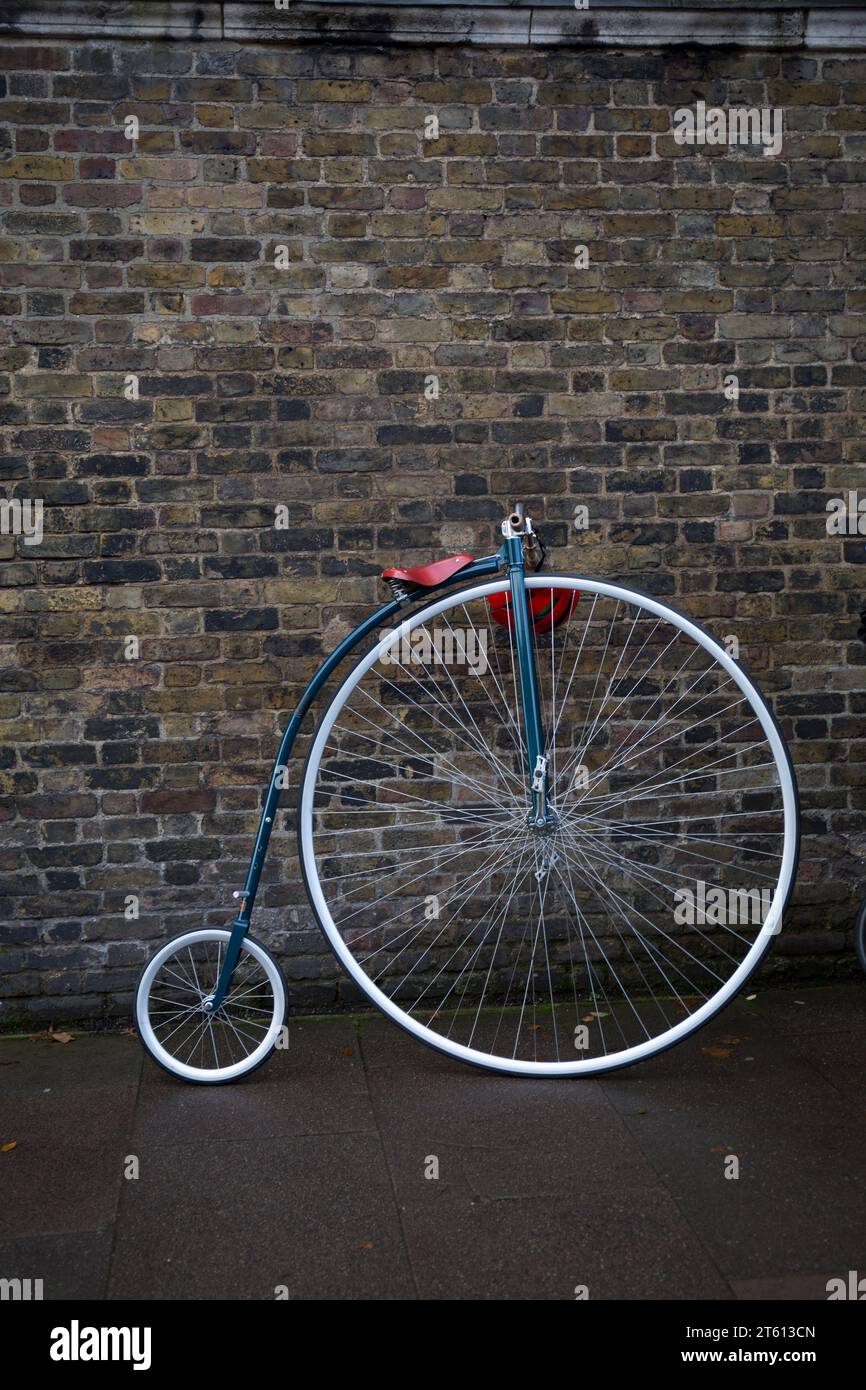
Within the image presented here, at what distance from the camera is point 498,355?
3953 millimetres

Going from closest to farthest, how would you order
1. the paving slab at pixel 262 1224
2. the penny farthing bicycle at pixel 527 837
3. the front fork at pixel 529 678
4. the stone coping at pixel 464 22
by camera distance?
the paving slab at pixel 262 1224
the front fork at pixel 529 678
the stone coping at pixel 464 22
the penny farthing bicycle at pixel 527 837

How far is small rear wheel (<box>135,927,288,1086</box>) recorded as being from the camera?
11.5 feet

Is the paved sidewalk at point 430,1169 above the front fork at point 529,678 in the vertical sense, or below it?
below

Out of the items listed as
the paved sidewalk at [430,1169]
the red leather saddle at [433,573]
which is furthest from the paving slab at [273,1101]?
the red leather saddle at [433,573]

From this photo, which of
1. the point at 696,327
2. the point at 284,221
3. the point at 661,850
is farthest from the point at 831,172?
the point at 661,850

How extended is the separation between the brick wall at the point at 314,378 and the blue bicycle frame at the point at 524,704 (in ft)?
1.42

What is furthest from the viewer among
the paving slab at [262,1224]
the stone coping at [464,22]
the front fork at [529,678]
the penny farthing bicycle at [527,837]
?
the penny farthing bicycle at [527,837]

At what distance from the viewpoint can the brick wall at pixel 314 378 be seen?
151 inches

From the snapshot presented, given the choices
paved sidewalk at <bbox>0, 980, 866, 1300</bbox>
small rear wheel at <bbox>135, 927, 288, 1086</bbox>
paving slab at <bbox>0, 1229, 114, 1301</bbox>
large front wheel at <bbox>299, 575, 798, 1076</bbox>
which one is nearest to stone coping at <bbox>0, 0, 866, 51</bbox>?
large front wheel at <bbox>299, 575, 798, 1076</bbox>

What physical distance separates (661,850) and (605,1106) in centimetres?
103

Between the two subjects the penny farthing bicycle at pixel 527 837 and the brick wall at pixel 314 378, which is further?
the penny farthing bicycle at pixel 527 837

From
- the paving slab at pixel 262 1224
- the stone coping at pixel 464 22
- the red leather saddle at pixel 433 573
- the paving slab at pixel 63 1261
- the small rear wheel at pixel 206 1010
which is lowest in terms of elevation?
the paving slab at pixel 63 1261

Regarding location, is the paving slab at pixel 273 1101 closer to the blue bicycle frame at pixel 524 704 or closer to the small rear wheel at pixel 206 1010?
the small rear wheel at pixel 206 1010
